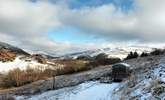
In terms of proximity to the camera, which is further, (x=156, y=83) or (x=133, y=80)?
(x=133, y=80)

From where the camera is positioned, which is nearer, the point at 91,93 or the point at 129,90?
the point at 129,90

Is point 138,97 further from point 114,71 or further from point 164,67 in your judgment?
point 114,71

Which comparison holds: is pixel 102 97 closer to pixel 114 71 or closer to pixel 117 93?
pixel 117 93

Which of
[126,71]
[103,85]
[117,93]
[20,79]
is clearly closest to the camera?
[117,93]

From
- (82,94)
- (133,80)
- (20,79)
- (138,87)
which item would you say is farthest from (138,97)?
(20,79)

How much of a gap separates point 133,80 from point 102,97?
9.62 feet

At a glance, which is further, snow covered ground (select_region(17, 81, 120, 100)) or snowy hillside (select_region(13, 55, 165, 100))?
snow covered ground (select_region(17, 81, 120, 100))

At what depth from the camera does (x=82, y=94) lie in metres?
26.5

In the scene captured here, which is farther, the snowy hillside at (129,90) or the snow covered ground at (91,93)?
the snow covered ground at (91,93)

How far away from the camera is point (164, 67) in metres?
23.8

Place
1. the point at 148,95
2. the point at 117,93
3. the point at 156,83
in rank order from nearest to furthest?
the point at 148,95 → the point at 156,83 → the point at 117,93

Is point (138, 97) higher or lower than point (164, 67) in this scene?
lower

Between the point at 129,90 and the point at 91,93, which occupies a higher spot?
the point at 129,90

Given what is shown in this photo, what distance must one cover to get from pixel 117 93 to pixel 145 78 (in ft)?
7.44
